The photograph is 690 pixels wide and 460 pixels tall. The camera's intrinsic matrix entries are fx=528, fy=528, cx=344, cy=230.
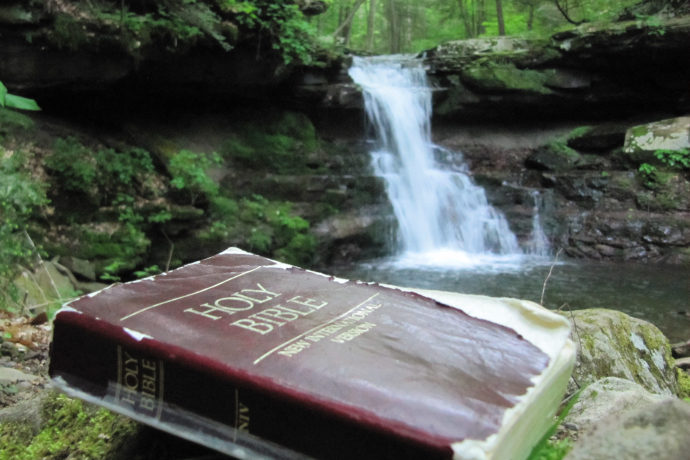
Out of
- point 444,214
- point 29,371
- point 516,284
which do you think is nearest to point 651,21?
point 444,214

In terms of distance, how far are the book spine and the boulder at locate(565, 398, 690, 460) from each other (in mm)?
223

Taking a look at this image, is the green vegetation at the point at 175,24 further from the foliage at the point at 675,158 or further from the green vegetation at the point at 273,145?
the foliage at the point at 675,158

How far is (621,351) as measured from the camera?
2.46m

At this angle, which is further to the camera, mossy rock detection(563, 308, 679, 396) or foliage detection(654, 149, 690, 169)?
foliage detection(654, 149, 690, 169)

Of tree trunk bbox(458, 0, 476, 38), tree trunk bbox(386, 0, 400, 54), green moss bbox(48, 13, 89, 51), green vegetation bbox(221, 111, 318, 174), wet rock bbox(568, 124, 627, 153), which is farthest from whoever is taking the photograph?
tree trunk bbox(386, 0, 400, 54)

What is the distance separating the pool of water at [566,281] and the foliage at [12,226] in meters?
4.35

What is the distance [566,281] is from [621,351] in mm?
5433

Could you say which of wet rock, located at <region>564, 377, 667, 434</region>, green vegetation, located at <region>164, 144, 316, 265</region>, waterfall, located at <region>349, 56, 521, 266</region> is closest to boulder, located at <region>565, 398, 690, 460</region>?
wet rock, located at <region>564, 377, 667, 434</region>

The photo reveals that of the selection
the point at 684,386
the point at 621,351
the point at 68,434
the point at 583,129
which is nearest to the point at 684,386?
the point at 684,386

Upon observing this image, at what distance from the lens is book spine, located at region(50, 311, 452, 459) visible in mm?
790

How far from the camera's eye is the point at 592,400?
63.5 inches

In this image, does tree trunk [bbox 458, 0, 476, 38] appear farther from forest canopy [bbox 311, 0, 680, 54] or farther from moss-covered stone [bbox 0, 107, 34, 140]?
moss-covered stone [bbox 0, 107, 34, 140]

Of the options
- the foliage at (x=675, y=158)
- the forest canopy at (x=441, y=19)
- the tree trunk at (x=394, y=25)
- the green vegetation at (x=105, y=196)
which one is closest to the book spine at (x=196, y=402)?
the green vegetation at (x=105, y=196)

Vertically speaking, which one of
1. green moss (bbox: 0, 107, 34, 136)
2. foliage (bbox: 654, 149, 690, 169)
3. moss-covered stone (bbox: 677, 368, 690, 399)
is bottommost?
moss-covered stone (bbox: 677, 368, 690, 399)
